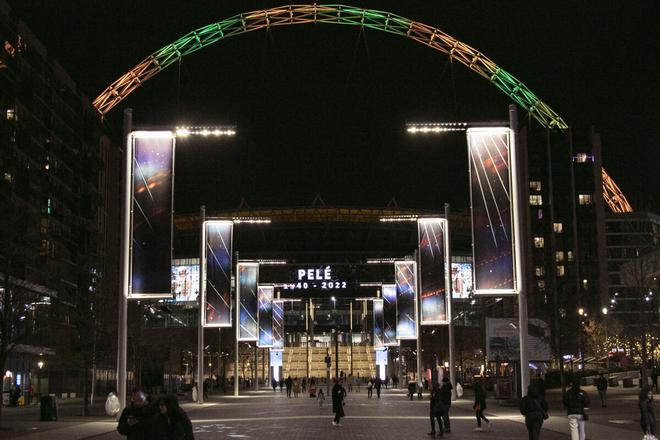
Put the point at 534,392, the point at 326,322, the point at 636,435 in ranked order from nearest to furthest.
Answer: the point at 534,392, the point at 636,435, the point at 326,322

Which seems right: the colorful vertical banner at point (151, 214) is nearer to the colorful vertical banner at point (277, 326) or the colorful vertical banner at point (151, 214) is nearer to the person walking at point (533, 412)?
the person walking at point (533, 412)

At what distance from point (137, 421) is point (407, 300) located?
171 feet

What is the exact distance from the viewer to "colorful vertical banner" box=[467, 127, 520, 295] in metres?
32.0

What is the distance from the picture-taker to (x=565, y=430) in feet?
103

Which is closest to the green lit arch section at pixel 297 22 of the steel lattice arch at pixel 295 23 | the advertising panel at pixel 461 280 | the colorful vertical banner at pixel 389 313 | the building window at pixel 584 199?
the steel lattice arch at pixel 295 23

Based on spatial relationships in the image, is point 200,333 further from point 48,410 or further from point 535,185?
point 535,185

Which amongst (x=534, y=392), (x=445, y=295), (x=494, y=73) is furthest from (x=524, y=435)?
(x=494, y=73)

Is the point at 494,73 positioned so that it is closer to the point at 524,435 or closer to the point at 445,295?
the point at 445,295

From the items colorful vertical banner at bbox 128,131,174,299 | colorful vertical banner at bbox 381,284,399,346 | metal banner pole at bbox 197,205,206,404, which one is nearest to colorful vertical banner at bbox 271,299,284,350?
colorful vertical banner at bbox 381,284,399,346

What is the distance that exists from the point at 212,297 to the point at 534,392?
3039 centimetres

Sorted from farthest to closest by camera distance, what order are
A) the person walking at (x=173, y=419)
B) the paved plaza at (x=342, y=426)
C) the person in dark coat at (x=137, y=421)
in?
the paved plaza at (x=342, y=426) → the person walking at (x=173, y=419) → the person in dark coat at (x=137, y=421)

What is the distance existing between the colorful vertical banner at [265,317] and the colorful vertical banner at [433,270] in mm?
22424

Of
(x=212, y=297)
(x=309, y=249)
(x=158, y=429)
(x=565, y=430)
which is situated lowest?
(x=565, y=430)

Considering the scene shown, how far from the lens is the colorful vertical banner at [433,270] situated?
2025 inches
